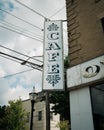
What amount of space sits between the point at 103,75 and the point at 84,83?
1107 mm

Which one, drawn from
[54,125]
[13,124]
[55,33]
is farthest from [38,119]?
[55,33]

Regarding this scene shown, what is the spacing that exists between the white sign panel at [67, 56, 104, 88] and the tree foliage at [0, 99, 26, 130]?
22.8m

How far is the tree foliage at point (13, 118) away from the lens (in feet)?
105

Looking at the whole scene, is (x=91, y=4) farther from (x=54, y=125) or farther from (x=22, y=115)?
(x=54, y=125)

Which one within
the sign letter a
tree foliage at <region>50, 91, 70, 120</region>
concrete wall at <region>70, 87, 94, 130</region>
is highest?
the sign letter a

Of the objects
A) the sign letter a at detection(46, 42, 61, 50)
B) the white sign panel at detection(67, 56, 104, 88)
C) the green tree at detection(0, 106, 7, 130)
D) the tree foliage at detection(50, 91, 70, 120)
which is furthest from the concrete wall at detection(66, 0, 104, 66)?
the green tree at detection(0, 106, 7, 130)

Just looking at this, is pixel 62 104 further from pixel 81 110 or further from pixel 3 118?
pixel 3 118

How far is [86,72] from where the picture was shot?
34.6 ft

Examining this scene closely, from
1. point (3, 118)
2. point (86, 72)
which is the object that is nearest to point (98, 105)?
point (86, 72)

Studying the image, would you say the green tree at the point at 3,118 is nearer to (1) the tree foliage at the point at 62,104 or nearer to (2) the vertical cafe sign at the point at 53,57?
(1) the tree foliage at the point at 62,104

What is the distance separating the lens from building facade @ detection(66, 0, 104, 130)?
9.89 metres

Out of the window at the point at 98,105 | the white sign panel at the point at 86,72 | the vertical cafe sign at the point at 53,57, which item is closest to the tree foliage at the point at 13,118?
the vertical cafe sign at the point at 53,57

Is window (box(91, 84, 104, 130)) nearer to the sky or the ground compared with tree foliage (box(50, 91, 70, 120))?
nearer to the ground

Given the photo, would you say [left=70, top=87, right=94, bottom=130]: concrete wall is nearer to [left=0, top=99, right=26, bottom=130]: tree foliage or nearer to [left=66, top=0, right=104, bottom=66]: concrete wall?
[left=66, top=0, right=104, bottom=66]: concrete wall
